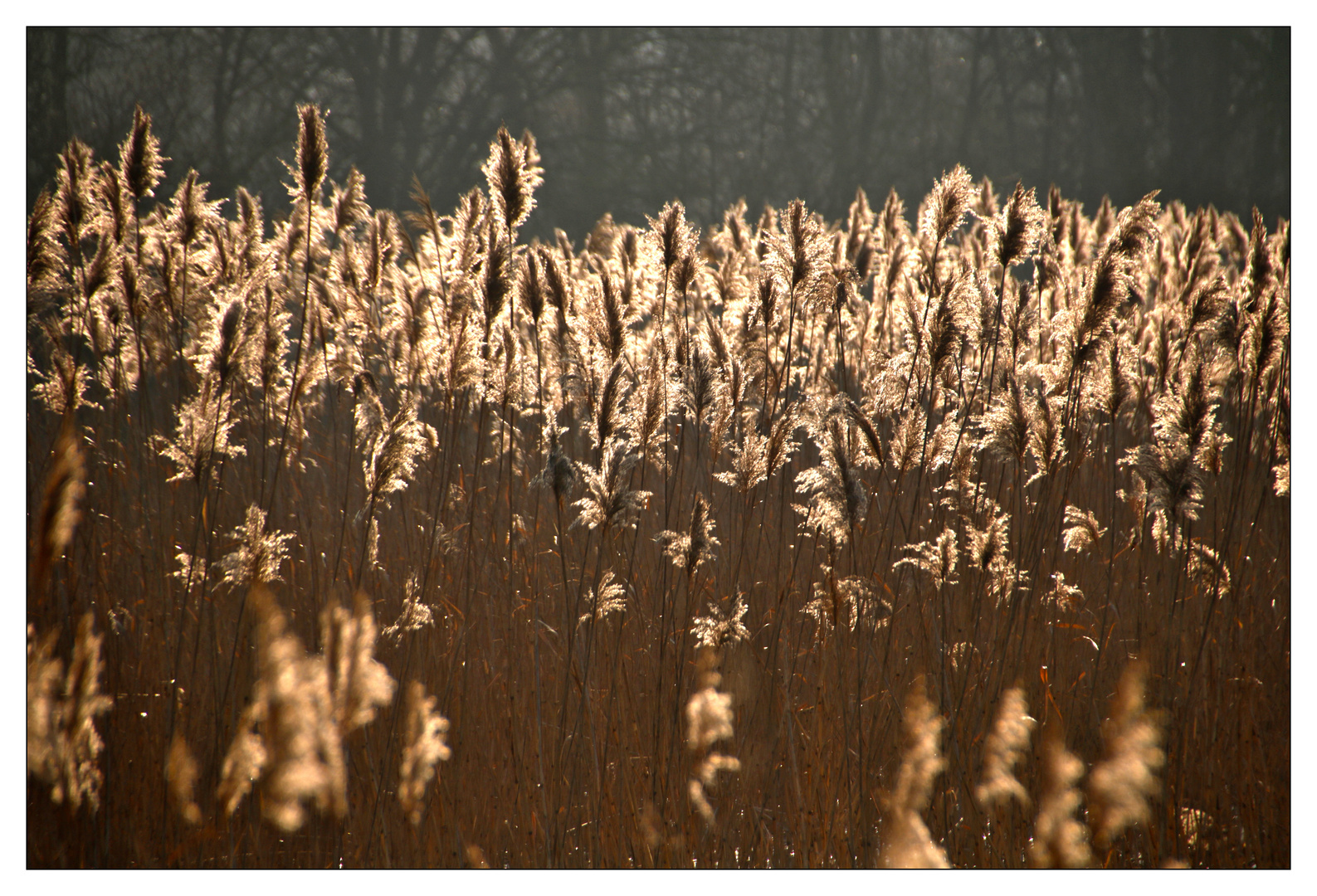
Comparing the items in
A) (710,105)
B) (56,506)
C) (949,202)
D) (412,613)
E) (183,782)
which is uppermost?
(710,105)

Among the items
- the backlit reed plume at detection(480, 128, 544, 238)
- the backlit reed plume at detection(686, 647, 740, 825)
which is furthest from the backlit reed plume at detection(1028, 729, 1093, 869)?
the backlit reed plume at detection(480, 128, 544, 238)

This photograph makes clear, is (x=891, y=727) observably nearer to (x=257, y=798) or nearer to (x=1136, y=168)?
(x=257, y=798)

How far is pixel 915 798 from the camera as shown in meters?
1.73

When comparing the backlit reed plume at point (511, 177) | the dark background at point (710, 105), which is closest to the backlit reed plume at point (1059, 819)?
the dark background at point (710, 105)

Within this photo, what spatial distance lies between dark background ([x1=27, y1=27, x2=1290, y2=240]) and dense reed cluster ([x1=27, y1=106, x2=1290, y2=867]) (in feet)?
1.54

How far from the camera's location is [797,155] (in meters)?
6.96

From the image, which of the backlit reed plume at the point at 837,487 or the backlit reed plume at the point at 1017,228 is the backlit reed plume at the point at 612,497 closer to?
the backlit reed plume at the point at 837,487

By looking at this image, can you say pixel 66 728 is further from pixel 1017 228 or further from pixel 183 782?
pixel 1017 228

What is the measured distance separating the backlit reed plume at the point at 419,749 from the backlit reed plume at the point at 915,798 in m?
1.08

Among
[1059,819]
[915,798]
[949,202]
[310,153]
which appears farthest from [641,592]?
[310,153]

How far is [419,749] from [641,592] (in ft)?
3.06

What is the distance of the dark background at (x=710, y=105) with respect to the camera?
103 inches

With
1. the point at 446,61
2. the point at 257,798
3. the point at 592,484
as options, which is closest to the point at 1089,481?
the point at 592,484

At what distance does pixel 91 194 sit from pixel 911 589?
3055 mm
